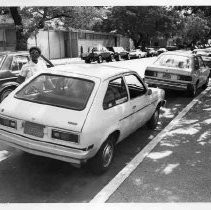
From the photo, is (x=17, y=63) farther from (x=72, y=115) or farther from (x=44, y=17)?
(x=44, y=17)

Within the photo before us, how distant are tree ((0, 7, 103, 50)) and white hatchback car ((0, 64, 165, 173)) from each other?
20282mm

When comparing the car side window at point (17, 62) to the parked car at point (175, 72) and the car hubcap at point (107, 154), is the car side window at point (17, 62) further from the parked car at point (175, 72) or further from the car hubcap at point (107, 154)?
the car hubcap at point (107, 154)

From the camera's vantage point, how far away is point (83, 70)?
5660mm

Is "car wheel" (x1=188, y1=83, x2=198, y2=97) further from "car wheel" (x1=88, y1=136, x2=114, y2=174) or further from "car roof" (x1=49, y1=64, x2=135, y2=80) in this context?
"car wheel" (x1=88, y1=136, x2=114, y2=174)

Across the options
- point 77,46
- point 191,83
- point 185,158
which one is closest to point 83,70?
point 185,158

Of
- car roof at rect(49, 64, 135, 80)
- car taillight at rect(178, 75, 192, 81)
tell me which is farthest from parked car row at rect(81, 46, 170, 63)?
car roof at rect(49, 64, 135, 80)

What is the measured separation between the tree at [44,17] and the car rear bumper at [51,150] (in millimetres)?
20964

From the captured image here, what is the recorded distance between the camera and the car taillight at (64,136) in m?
4.53

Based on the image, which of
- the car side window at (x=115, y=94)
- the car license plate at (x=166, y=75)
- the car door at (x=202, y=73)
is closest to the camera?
the car side window at (x=115, y=94)

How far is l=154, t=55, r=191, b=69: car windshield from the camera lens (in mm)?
11172

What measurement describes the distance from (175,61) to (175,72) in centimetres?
62

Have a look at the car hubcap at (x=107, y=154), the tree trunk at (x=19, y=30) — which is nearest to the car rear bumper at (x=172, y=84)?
the car hubcap at (x=107, y=154)

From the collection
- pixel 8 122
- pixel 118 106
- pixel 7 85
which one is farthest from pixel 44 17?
pixel 8 122

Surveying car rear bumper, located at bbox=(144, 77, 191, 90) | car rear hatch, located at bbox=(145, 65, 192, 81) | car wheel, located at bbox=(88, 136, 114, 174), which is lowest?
car wheel, located at bbox=(88, 136, 114, 174)
